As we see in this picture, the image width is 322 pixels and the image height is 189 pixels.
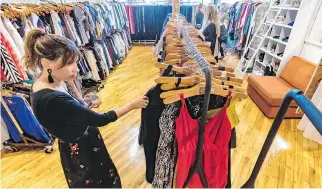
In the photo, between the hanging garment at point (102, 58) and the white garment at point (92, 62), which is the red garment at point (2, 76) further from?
the hanging garment at point (102, 58)

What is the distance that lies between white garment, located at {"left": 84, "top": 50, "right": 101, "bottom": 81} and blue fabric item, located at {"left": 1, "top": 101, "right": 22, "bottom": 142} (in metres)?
1.90

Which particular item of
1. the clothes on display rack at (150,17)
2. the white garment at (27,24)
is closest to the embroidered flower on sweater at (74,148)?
the white garment at (27,24)

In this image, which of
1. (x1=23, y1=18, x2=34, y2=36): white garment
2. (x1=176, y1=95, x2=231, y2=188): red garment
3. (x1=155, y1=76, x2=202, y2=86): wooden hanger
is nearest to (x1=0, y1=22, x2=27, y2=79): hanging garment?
(x1=23, y1=18, x2=34, y2=36): white garment

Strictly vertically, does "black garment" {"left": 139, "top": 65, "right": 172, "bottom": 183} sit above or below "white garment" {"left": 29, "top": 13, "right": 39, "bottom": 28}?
below

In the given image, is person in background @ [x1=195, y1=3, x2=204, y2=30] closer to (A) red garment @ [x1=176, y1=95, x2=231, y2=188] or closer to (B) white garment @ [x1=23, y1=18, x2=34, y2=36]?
(B) white garment @ [x1=23, y1=18, x2=34, y2=36]

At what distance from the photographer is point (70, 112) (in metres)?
0.98

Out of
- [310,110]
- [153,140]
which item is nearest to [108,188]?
[153,140]

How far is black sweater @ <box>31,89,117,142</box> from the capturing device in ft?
3.17

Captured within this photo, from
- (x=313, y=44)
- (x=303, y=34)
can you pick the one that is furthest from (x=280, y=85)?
(x=303, y=34)

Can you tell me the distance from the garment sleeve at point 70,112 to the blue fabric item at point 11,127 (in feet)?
5.91

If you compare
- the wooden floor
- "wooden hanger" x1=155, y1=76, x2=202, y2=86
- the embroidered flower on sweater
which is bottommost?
the wooden floor

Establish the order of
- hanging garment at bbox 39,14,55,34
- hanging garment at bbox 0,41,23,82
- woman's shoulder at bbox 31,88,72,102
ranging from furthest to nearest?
hanging garment at bbox 39,14,55,34 → hanging garment at bbox 0,41,23,82 → woman's shoulder at bbox 31,88,72,102

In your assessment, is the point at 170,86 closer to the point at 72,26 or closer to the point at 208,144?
the point at 208,144

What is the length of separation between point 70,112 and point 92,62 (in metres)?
3.26
